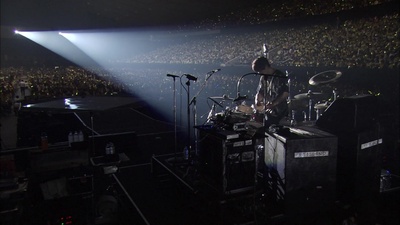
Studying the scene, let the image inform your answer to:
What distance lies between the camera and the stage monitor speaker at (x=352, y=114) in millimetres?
4109

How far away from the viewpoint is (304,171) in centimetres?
385

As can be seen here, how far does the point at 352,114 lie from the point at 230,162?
1777 millimetres

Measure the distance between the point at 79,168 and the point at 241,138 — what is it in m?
2.33

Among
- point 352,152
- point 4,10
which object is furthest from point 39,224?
point 4,10

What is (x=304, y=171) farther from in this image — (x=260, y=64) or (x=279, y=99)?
(x=260, y=64)

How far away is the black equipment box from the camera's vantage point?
3783 mm

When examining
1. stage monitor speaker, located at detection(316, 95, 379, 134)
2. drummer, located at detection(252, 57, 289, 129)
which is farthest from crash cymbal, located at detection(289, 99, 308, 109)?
stage monitor speaker, located at detection(316, 95, 379, 134)

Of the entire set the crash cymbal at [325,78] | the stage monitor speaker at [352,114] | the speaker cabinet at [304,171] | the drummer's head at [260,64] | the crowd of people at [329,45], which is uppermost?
the crowd of people at [329,45]

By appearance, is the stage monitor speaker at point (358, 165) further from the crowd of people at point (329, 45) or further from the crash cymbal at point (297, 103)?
the crowd of people at point (329, 45)

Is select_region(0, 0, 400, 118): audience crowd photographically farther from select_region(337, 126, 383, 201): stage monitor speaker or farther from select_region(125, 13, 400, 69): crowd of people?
select_region(337, 126, 383, 201): stage monitor speaker

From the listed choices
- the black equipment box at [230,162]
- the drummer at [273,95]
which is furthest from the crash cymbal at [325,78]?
the black equipment box at [230,162]

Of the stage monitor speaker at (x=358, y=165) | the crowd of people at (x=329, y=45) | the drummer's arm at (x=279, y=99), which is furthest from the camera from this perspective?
the crowd of people at (x=329, y=45)

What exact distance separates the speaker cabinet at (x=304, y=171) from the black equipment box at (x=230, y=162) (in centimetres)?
35

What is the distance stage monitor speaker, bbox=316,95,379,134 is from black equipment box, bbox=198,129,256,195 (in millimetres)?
1253
